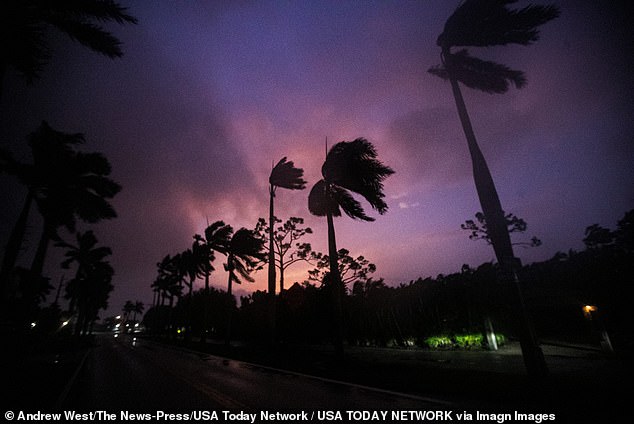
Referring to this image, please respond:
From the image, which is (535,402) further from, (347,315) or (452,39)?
(347,315)

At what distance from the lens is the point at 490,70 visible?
1158 cm

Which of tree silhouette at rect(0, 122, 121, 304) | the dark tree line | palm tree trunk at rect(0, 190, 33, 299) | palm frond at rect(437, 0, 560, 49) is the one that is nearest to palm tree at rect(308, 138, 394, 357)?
the dark tree line

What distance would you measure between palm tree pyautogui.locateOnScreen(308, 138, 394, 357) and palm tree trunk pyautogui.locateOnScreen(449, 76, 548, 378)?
5.92 meters

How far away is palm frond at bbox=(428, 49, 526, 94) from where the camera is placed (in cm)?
1147

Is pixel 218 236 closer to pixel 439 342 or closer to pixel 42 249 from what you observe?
pixel 42 249

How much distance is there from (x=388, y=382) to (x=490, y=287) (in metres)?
19.1

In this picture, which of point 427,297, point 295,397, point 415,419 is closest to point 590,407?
point 415,419

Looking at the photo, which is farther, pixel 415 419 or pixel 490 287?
pixel 490 287

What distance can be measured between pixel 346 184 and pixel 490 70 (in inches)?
329

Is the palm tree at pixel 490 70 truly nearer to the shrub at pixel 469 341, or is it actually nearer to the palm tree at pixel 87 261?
the shrub at pixel 469 341

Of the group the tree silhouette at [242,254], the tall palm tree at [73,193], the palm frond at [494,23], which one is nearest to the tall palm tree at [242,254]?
the tree silhouette at [242,254]

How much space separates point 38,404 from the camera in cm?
694

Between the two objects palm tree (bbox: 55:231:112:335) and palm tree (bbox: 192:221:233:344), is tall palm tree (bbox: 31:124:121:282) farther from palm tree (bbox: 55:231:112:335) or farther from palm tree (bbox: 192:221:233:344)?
palm tree (bbox: 55:231:112:335)

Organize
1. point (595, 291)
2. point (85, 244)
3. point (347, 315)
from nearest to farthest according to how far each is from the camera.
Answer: point (595, 291) → point (347, 315) → point (85, 244)
